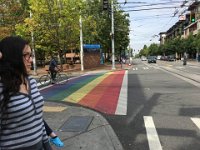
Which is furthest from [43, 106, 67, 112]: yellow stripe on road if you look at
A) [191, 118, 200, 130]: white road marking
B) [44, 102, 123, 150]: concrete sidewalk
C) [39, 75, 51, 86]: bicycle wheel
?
[39, 75, 51, 86]: bicycle wheel

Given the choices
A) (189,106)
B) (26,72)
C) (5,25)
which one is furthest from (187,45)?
(26,72)

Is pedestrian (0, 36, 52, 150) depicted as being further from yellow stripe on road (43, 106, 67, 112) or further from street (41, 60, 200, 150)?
yellow stripe on road (43, 106, 67, 112)

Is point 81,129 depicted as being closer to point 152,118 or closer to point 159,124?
point 159,124

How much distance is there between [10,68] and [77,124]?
5.86 m

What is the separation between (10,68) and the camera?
2707 mm

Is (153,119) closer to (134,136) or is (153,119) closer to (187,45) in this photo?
(134,136)

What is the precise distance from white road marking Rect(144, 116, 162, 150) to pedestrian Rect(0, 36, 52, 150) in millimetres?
4214

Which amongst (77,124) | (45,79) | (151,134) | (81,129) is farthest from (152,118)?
(45,79)

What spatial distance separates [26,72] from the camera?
2.81m

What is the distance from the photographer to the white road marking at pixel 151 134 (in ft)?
22.2

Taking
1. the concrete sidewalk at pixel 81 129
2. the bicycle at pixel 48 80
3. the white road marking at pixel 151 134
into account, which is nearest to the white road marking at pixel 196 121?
the white road marking at pixel 151 134

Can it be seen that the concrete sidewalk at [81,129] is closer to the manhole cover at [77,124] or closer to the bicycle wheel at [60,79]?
the manhole cover at [77,124]

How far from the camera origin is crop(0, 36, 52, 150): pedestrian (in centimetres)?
267

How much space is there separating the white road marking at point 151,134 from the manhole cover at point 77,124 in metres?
1.33
